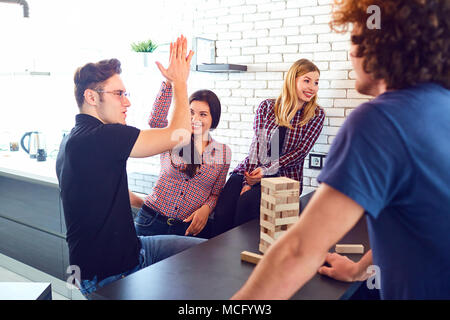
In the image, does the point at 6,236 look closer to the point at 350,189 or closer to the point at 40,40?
the point at 40,40

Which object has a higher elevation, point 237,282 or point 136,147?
point 136,147

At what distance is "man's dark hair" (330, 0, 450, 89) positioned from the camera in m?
0.79

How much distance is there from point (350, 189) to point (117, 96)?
1329 mm

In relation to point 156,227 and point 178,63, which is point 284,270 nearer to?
point 178,63

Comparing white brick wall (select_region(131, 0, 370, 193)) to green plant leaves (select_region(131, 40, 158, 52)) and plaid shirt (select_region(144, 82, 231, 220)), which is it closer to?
green plant leaves (select_region(131, 40, 158, 52))

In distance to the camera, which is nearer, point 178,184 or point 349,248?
point 349,248

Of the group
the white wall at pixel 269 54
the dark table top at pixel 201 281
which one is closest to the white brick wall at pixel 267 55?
the white wall at pixel 269 54

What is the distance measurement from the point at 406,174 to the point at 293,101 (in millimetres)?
2241

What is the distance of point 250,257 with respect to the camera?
141cm

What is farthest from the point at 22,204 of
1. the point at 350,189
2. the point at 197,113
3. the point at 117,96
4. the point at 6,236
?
the point at 350,189

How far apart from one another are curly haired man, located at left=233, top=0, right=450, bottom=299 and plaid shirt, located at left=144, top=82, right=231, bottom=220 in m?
Result: 1.59

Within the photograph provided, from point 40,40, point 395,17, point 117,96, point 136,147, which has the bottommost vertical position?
point 136,147

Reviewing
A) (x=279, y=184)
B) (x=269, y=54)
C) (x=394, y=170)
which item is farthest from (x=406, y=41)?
(x=269, y=54)

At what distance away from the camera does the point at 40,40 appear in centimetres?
461
